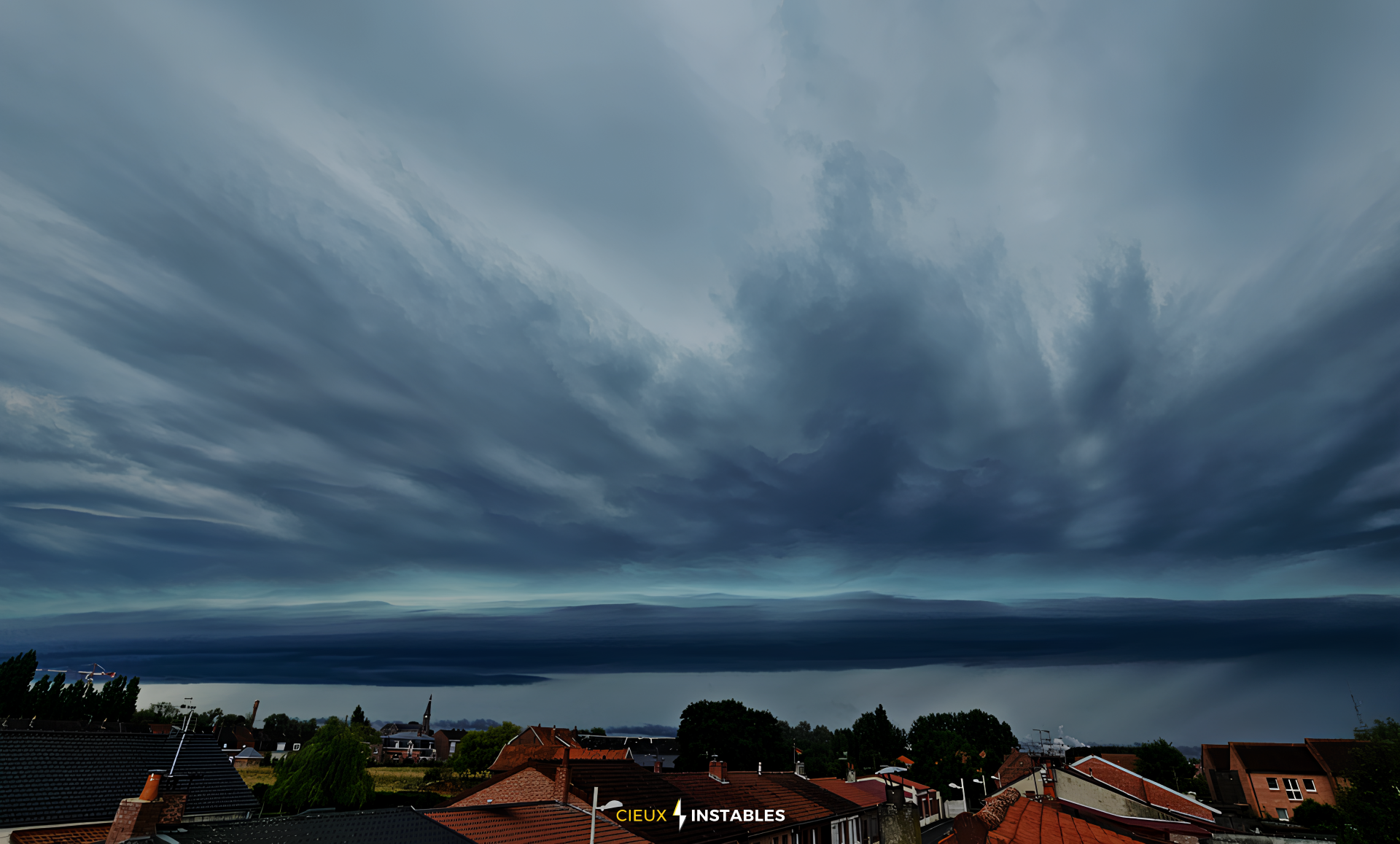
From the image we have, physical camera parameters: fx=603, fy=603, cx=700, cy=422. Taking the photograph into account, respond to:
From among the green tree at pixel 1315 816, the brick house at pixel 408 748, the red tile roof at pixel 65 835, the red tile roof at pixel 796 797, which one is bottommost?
the brick house at pixel 408 748

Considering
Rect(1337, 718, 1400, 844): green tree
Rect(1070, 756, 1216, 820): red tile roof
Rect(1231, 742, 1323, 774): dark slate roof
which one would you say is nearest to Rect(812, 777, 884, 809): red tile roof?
Rect(1070, 756, 1216, 820): red tile roof

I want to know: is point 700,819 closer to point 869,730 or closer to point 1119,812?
point 1119,812

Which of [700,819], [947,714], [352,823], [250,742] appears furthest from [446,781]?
[947,714]

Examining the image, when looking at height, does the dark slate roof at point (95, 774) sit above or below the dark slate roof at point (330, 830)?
below

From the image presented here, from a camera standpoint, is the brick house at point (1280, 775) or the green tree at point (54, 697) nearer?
the brick house at point (1280, 775)

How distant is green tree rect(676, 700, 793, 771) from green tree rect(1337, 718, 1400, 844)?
85.5 m

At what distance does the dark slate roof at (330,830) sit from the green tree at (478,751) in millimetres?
79250

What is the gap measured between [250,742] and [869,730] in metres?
164

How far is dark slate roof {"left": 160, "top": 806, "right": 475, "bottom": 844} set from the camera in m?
21.5

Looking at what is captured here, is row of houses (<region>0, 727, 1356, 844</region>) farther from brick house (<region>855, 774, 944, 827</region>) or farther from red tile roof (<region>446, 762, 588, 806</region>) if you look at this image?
brick house (<region>855, 774, 944, 827</region>)

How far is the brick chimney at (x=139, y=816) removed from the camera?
21609 mm

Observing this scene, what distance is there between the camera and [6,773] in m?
35.0

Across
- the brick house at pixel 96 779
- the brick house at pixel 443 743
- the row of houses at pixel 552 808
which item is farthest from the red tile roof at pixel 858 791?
the brick house at pixel 443 743

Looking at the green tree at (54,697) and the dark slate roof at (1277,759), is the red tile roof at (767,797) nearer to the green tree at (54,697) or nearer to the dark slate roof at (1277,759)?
the dark slate roof at (1277,759)
